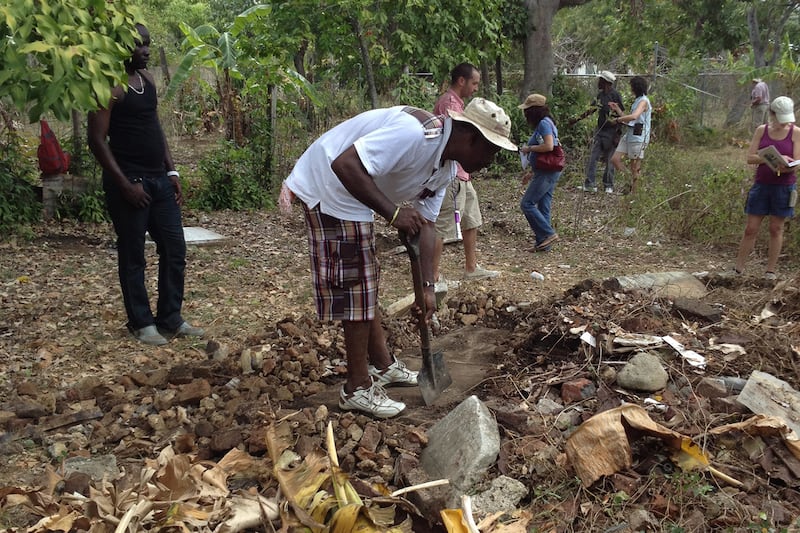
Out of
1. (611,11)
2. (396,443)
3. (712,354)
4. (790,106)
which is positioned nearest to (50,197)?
(396,443)

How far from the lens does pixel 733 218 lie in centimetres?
792

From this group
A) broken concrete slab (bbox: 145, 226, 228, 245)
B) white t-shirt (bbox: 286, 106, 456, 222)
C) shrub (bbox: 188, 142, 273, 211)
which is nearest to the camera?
white t-shirt (bbox: 286, 106, 456, 222)

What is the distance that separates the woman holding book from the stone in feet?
14.7

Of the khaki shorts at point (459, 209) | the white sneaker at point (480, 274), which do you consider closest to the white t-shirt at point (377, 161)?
the khaki shorts at point (459, 209)

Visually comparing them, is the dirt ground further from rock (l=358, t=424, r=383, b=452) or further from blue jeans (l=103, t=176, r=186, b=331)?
blue jeans (l=103, t=176, r=186, b=331)

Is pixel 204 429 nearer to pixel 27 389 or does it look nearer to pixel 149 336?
pixel 27 389

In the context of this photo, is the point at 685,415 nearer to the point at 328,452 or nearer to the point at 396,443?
the point at 396,443

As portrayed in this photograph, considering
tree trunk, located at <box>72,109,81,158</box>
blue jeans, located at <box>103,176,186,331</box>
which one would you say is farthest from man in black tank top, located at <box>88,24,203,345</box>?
tree trunk, located at <box>72,109,81,158</box>

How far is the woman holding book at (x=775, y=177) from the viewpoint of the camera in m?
5.93

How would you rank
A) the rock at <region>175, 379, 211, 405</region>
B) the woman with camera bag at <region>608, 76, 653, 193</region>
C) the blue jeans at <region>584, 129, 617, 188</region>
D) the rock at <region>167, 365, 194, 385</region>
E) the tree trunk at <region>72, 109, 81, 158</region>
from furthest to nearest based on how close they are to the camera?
the blue jeans at <region>584, 129, 617, 188</region> < the woman with camera bag at <region>608, 76, 653, 193</region> < the tree trunk at <region>72, 109, 81, 158</region> < the rock at <region>167, 365, 194, 385</region> < the rock at <region>175, 379, 211, 405</region>

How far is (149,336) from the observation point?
14.9 ft

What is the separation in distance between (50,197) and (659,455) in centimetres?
734

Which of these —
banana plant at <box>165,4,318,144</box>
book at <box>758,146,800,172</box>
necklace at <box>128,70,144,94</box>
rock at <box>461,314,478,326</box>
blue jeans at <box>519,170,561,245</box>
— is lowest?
rock at <box>461,314,478,326</box>

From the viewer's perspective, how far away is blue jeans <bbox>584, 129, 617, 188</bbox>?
1017cm
